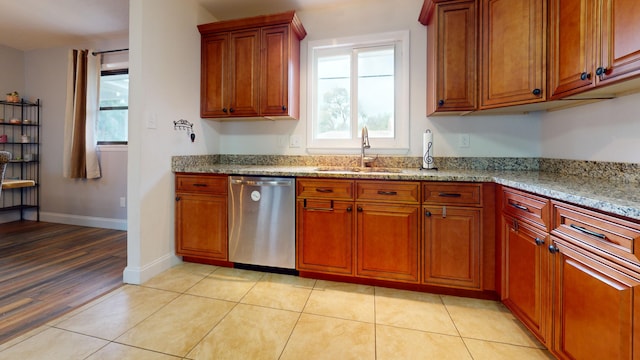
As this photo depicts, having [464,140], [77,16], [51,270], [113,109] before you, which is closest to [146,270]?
[51,270]

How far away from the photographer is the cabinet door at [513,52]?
174cm

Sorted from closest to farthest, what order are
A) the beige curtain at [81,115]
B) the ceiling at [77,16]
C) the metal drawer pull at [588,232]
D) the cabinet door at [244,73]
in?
the metal drawer pull at [588,232], the cabinet door at [244,73], the ceiling at [77,16], the beige curtain at [81,115]

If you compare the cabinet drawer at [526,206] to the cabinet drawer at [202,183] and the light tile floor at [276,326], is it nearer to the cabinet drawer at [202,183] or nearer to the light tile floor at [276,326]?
the light tile floor at [276,326]

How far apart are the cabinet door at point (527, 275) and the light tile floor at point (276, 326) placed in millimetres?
148

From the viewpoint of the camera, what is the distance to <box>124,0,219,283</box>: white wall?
2090 millimetres

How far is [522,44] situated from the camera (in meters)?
1.80

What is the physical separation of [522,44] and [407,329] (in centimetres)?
190

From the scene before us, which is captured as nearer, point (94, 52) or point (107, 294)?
point (107, 294)

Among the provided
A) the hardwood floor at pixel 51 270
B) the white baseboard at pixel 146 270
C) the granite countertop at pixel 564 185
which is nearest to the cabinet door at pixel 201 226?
the white baseboard at pixel 146 270

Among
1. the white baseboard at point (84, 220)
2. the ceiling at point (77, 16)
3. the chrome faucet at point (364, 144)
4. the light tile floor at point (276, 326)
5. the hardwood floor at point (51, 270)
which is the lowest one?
the light tile floor at point (276, 326)

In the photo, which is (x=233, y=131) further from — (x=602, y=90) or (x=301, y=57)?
(x=602, y=90)

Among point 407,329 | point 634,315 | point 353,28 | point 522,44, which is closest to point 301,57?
point 353,28

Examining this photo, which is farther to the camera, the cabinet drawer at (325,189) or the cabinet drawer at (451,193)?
the cabinet drawer at (325,189)

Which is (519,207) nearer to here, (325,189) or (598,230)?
(598,230)
